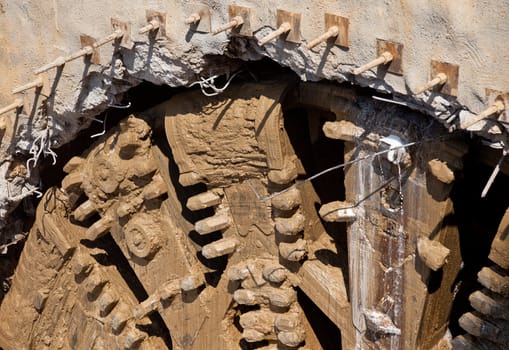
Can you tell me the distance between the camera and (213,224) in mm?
4660

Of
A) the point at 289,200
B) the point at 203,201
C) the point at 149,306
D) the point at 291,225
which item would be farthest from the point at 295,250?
the point at 149,306

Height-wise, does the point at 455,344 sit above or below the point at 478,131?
below

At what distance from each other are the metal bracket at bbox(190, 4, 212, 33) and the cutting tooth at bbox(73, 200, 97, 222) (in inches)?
53.6

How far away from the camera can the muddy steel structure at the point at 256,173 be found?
371cm

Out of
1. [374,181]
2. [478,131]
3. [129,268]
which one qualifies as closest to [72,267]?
[129,268]

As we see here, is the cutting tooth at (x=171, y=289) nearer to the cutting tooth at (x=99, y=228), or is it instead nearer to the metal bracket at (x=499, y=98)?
the cutting tooth at (x=99, y=228)

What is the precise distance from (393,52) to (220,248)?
1521 millimetres

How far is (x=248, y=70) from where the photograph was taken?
175 inches

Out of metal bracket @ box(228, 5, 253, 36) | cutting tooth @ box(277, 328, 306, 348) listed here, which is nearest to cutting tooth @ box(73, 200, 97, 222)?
cutting tooth @ box(277, 328, 306, 348)

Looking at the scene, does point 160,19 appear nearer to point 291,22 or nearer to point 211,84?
point 211,84

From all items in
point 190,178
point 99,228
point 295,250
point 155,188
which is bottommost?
point 99,228

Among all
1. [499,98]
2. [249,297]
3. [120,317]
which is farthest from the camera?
[120,317]

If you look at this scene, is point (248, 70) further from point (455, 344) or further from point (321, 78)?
point (455, 344)

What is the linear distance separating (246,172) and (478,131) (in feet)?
4.59
